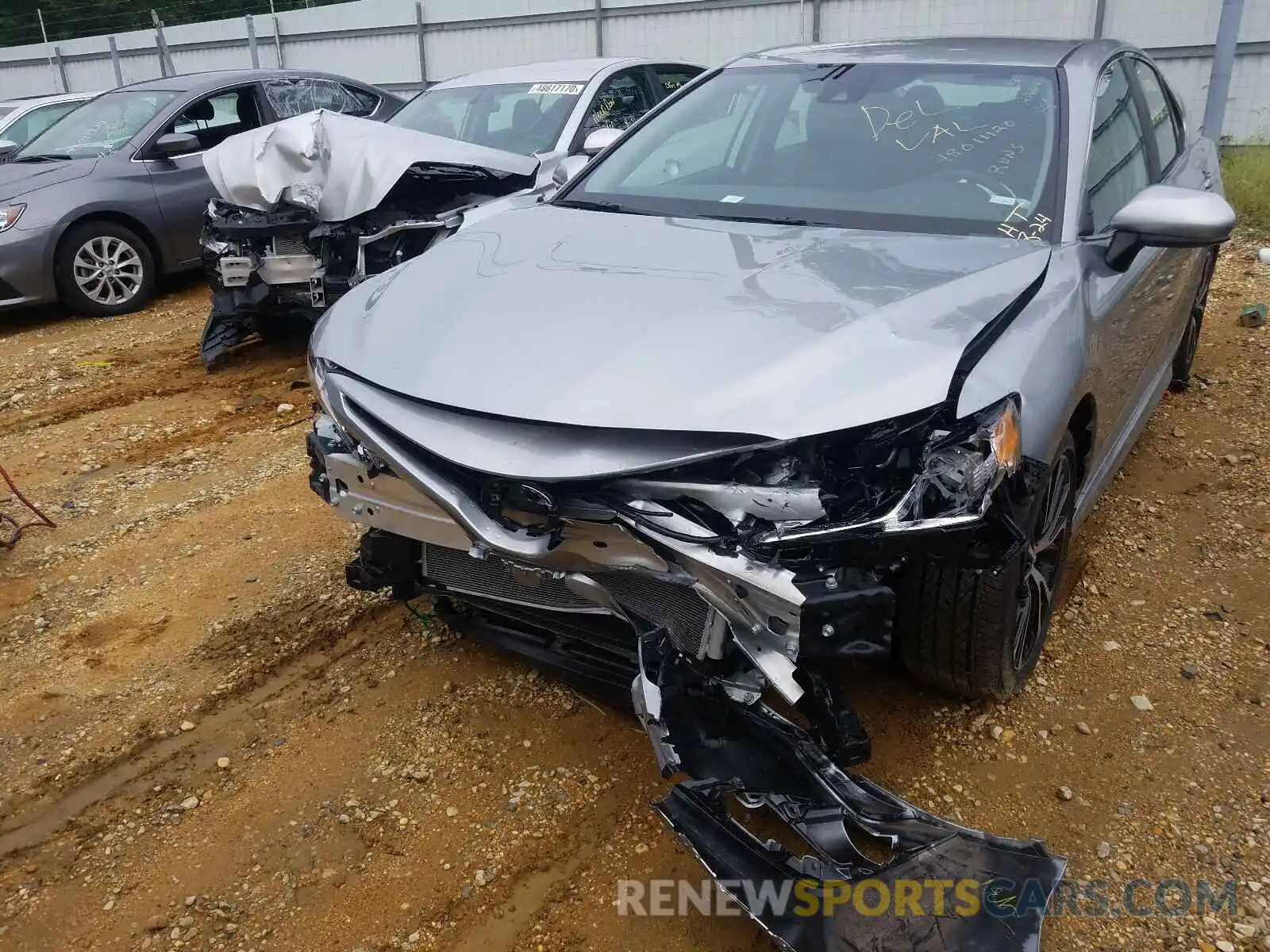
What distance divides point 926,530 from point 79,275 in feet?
23.4

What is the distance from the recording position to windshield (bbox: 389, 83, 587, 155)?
20.3ft

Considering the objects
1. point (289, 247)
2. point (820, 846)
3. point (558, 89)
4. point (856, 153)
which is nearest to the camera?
point (820, 846)

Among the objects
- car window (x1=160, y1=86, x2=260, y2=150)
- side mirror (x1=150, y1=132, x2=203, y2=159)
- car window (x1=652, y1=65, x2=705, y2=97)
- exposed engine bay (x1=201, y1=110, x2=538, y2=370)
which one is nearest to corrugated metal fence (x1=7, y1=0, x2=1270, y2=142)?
car window (x1=652, y1=65, x2=705, y2=97)

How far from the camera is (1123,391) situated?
10.4ft

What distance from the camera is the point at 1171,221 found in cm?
263

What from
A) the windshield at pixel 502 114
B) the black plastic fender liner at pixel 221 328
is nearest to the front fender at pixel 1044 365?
the windshield at pixel 502 114

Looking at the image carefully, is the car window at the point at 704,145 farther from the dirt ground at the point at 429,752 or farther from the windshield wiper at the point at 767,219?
the dirt ground at the point at 429,752

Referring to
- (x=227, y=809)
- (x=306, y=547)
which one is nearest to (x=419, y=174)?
(x=306, y=547)

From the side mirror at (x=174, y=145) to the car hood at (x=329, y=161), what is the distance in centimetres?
198

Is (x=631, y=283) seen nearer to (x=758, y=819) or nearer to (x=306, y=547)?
(x=758, y=819)

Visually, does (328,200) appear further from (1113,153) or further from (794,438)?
(794,438)

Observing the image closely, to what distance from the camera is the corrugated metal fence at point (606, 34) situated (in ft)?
35.1

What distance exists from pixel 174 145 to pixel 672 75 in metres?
3.70

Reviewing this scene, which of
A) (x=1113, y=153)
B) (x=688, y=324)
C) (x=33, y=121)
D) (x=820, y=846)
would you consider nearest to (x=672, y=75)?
(x=1113, y=153)
